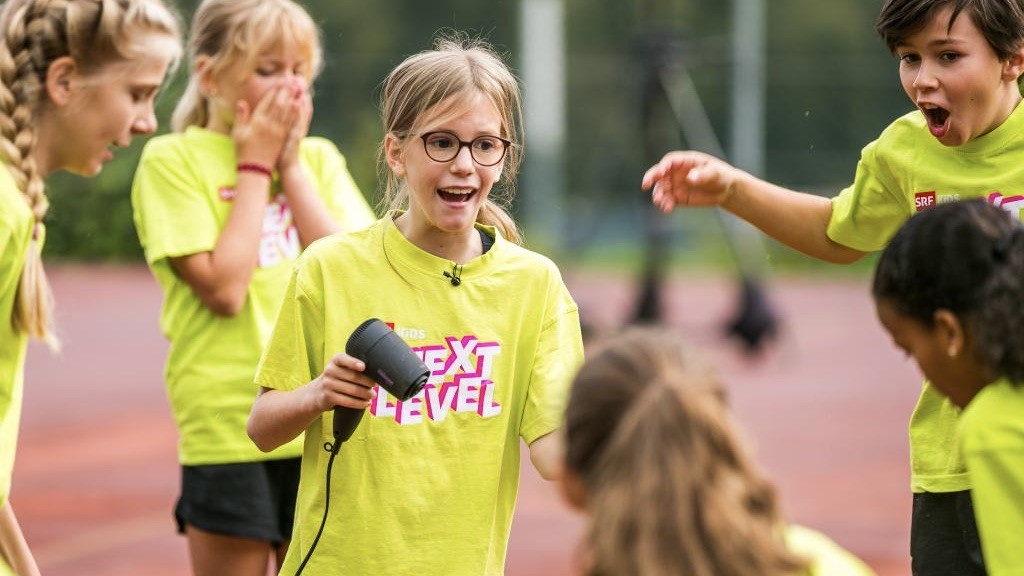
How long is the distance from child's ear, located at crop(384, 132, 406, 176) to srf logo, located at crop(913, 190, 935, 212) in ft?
3.96

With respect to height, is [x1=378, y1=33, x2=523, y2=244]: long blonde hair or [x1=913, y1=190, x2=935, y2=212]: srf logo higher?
[x1=378, y1=33, x2=523, y2=244]: long blonde hair

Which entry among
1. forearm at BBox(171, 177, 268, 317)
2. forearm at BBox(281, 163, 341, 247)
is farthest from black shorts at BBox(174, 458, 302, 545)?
forearm at BBox(281, 163, 341, 247)

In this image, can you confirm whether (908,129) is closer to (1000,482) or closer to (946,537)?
(946,537)

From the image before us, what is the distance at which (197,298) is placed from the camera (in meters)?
4.00

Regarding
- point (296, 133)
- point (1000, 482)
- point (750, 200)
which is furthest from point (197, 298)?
point (1000, 482)

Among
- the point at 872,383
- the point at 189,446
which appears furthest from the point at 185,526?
the point at 872,383

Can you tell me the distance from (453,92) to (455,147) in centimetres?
12

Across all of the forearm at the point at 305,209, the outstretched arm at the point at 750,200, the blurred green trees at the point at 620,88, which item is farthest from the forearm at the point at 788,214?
the blurred green trees at the point at 620,88

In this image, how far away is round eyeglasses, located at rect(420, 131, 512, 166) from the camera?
3111 millimetres

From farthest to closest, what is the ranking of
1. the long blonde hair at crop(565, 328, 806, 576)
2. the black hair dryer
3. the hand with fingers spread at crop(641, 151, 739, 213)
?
the hand with fingers spread at crop(641, 151, 739, 213) < the black hair dryer < the long blonde hair at crop(565, 328, 806, 576)

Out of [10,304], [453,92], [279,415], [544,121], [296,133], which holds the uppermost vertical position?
[544,121]

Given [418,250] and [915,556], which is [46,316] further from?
[915,556]

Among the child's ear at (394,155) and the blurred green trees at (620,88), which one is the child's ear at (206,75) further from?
the blurred green trees at (620,88)

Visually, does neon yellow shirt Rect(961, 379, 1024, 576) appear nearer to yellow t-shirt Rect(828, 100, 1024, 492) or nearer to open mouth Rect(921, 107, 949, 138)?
yellow t-shirt Rect(828, 100, 1024, 492)
